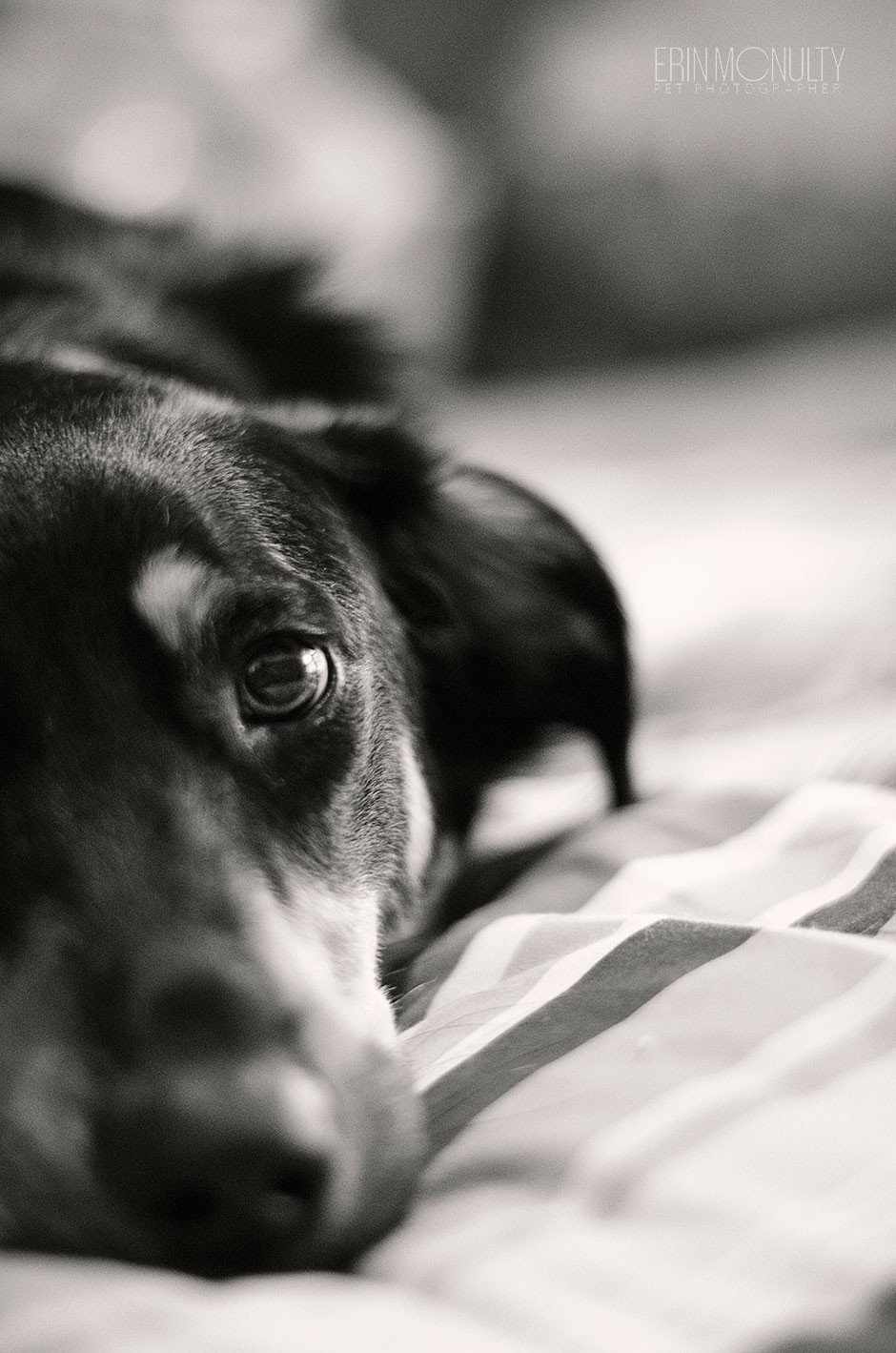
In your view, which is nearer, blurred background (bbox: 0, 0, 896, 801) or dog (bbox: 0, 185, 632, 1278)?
dog (bbox: 0, 185, 632, 1278)

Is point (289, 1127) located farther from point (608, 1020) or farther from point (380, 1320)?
point (608, 1020)

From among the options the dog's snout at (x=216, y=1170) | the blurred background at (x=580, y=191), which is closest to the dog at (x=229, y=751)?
the dog's snout at (x=216, y=1170)

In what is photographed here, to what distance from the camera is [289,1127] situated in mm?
732

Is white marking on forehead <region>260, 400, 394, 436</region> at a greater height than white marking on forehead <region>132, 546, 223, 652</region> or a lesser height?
greater

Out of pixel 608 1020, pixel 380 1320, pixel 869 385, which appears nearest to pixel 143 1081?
pixel 380 1320

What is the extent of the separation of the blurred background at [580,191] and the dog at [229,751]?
114cm

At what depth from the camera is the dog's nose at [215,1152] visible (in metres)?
0.71

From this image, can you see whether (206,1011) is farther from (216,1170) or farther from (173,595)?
(173,595)

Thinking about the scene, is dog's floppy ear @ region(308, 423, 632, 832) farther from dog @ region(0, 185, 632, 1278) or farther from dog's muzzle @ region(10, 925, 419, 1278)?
dog's muzzle @ region(10, 925, 419, 1278)

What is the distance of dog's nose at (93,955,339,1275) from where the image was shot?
714 mm

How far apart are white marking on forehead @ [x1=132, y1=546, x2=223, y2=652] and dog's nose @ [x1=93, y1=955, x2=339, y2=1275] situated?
14.8 inches

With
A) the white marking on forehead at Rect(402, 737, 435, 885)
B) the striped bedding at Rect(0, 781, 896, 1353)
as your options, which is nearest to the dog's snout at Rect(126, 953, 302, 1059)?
the striped bedding at Rect(0, 781, 896, 1353)

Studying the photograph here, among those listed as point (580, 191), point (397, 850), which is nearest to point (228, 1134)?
point (397, 850)

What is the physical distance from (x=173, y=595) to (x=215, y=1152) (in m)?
0.49
